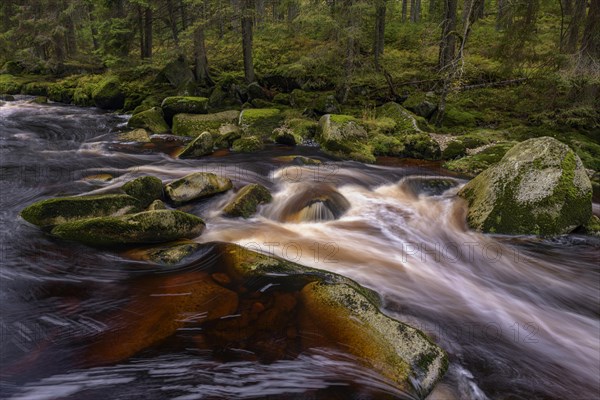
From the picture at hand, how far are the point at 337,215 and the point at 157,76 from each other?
1586 cm

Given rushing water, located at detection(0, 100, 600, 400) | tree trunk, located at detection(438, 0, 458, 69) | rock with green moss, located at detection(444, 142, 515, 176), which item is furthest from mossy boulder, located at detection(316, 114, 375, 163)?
tree trunk, located at detection(438, 0, 458, 69)

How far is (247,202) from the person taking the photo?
23.6 ft

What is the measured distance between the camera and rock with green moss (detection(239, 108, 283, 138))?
13.2 meters

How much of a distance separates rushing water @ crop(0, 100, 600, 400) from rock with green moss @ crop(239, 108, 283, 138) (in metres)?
3.56

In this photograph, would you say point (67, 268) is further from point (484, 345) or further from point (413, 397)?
point (484, 345)

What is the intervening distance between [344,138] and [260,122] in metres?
3.61

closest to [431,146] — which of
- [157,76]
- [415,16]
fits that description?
[157,76]

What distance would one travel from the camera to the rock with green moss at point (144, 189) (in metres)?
6.88

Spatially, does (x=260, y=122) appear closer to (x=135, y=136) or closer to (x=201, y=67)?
(x=135, y=136)

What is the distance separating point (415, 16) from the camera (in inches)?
1123

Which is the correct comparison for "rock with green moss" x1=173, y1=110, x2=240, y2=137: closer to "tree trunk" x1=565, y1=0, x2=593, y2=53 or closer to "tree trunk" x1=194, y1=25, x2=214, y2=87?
"tree trunk" x1=194, y1=25, x2=214, y2=87

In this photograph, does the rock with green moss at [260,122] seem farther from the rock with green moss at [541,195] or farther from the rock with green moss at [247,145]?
the rock with green moss at [541,195]

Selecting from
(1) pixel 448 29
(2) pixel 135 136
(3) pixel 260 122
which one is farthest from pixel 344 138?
(2) pixel 135 136

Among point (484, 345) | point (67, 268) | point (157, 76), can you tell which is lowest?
point (484, 345)
